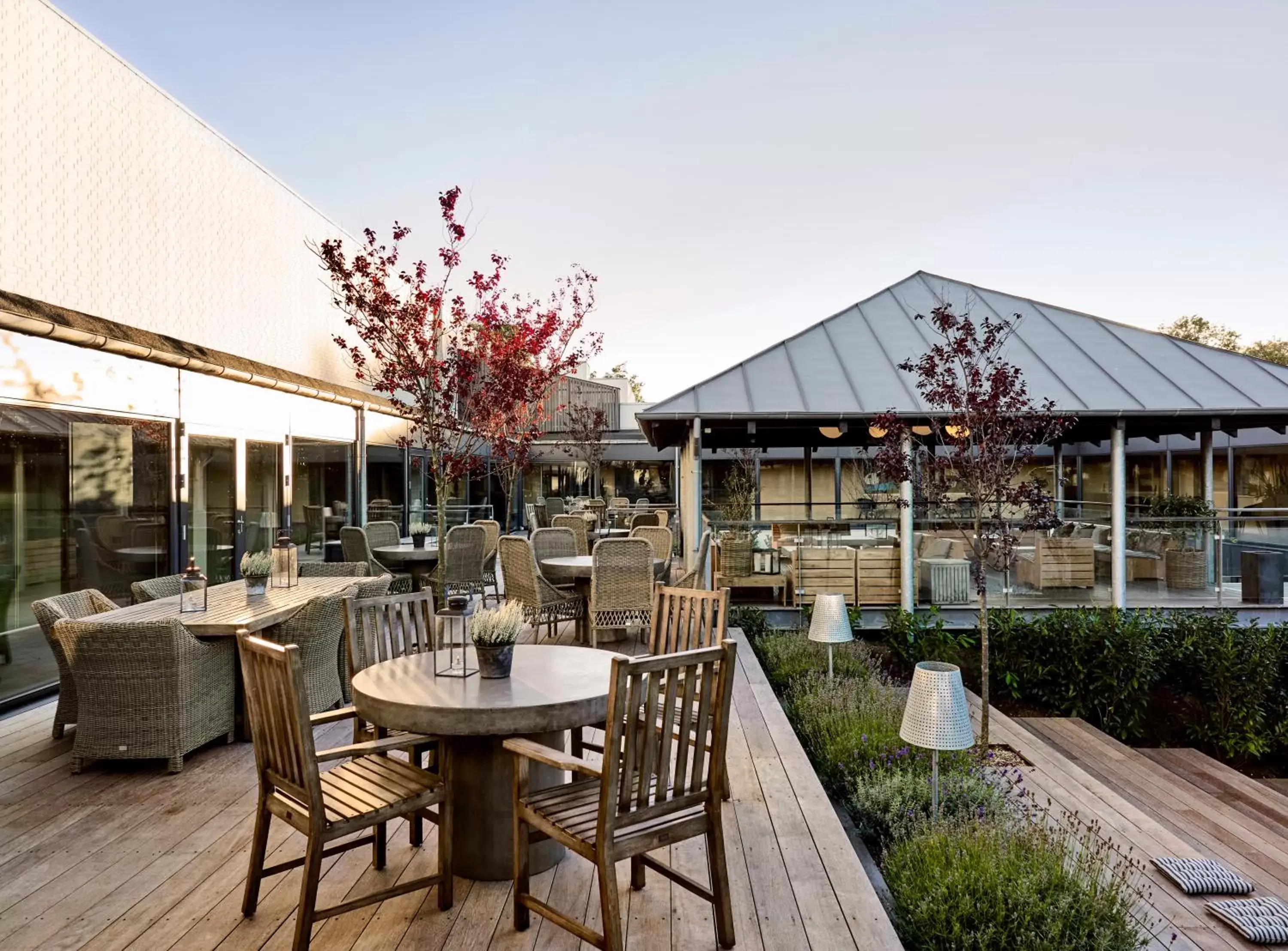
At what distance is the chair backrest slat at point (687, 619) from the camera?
3689 millimetres

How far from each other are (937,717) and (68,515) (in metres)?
6.38

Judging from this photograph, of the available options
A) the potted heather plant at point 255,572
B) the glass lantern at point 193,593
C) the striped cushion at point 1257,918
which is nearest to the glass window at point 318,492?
the potted heather plant at point 255,572

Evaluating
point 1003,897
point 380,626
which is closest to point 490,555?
point 380,626

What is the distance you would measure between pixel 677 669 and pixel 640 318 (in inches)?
890

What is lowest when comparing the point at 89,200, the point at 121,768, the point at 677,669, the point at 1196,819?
the point at 1196,819

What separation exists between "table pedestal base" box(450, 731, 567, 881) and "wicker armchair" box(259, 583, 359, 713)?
1.96 meters

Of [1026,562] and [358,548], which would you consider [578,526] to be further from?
[1026,562]

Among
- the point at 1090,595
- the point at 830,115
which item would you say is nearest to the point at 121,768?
the point at 1090,595

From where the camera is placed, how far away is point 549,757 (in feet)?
8.05

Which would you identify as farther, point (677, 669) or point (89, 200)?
point (89, 200)

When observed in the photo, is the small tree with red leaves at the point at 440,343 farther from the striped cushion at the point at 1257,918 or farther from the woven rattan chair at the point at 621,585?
the striped cushion at the point at 1257,918

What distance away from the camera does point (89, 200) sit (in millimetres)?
6305

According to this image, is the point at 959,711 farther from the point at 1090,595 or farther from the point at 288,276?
the point at 288,276

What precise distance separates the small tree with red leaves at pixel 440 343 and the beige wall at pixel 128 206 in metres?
1.41
